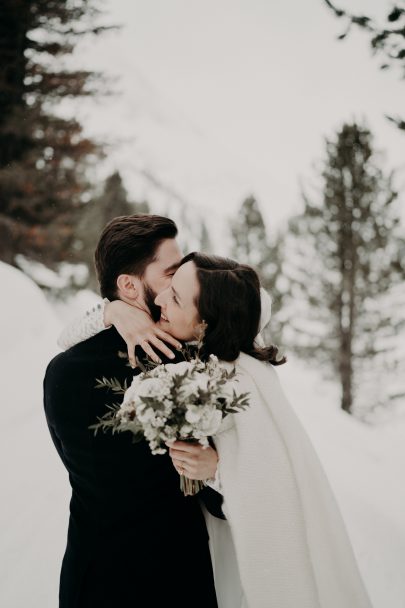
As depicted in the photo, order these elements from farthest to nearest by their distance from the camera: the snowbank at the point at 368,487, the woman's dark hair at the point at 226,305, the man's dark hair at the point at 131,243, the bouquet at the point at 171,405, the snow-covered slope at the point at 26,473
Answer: the snowbank at the point at 368,487
the snow-covered slope at the point at 26,473
the man's dark hair at the point at 131,243
the woman's dark hair at the point at 226,305
the bouquet at the point at 171,405

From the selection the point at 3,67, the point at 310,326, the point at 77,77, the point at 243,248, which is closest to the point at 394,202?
the point at 310,326

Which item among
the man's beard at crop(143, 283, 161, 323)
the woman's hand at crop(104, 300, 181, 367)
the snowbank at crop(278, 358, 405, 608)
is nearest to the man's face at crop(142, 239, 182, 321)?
the man's beard at crop(143, 283, 161, 323)

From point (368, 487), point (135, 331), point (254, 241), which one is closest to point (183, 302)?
point (135, 331)

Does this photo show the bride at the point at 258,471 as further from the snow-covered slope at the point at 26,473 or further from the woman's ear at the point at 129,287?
the snow-covered slope at the point at 26,473

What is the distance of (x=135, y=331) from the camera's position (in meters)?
1.70

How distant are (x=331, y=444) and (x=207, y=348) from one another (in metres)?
5.58

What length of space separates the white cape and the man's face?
2.02 feet

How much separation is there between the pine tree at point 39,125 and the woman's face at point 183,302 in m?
9.49

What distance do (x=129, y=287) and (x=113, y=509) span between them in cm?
112

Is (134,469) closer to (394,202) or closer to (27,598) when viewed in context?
(27,598)

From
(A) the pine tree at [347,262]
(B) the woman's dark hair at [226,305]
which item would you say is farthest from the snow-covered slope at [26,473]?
(A) the pine tree at [347,262]

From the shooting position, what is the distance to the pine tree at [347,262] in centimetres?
1199

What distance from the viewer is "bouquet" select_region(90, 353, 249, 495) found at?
137 cm

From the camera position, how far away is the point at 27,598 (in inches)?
124
